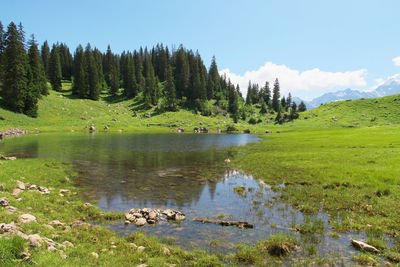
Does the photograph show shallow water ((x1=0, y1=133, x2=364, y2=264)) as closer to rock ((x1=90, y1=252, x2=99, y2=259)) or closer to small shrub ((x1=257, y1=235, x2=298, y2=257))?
small shrub ((x1=257, y1=235, x2=298, y2=257))

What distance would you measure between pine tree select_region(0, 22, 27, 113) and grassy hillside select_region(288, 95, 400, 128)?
149m

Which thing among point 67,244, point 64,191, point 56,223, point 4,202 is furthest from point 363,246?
point 64,191

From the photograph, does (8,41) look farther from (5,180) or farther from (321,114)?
(321,114)

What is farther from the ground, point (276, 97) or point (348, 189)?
point (276, 97)

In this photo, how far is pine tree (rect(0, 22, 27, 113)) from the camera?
80.8 m

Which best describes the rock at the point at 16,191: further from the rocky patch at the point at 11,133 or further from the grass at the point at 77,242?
the rocky patch at the point at 11,133

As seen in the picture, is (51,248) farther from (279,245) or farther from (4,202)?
(279,245)

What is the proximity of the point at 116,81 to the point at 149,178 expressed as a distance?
14135cm

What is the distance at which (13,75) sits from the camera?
8162 cm

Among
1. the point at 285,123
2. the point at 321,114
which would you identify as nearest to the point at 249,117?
the point at 285,123

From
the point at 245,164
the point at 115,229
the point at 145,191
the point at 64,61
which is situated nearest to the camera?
the point at 115,229

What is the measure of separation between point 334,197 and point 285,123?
488ft

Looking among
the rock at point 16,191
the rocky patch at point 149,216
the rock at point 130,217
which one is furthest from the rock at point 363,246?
the rock at point 16,191

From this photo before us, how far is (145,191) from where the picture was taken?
20359mm
